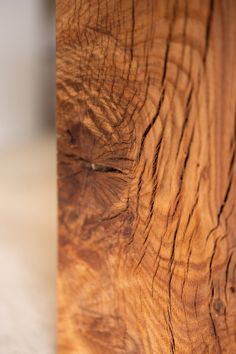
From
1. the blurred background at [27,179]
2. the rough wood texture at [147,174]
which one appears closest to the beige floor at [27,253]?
the blurred background at [27,179]

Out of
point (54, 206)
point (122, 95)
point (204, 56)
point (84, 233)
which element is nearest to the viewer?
point (204, 56)

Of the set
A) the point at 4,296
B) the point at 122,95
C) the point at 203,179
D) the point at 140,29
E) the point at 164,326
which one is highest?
the point at 140,29

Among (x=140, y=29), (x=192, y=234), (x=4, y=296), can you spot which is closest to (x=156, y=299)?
(x=192, y=234)

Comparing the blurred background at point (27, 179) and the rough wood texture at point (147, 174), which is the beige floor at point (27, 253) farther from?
the rough wood texture at point (147, 174)

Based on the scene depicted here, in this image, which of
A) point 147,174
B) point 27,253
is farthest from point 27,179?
point 147,174

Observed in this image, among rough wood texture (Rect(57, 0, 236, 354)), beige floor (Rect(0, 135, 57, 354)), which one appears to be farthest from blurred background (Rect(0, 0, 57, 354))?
rough wood texture (Rect(57, 0, 236, 354))

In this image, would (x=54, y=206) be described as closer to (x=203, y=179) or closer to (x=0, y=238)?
(x=0, y=238)
